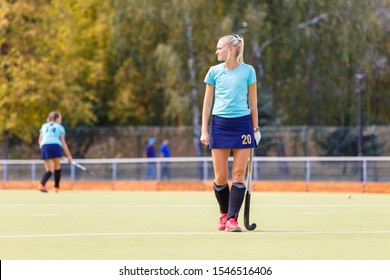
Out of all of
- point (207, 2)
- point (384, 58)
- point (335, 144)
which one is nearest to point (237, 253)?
point (335, 144)

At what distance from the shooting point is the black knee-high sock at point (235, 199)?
39.9 ft

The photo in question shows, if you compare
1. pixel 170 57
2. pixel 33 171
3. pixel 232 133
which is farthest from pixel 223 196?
pixel 170 57

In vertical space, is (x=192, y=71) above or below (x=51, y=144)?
Answer: above

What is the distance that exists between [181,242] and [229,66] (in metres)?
2.30

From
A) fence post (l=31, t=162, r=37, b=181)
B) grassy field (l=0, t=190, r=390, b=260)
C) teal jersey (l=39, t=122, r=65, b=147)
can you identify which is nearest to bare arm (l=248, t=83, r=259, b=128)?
grassy field (l=0, t=190, r=390, b=260)

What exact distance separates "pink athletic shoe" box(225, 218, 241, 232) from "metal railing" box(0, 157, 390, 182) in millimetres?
18267

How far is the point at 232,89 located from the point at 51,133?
554 inches

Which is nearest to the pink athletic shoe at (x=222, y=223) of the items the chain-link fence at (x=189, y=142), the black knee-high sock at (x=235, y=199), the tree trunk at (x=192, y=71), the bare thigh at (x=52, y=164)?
the black knee-high sock at (x=235, y=199)

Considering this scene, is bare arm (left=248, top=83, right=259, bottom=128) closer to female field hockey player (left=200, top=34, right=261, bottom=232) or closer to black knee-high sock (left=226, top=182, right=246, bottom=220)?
female field hockey player (left=200, top=34, right=261, bottom=232)

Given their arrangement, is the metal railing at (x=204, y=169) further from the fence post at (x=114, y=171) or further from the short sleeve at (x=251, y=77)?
the short sleeve at (x=251, y=77)

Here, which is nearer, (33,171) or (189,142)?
(33,171)

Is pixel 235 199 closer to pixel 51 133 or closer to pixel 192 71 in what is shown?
pixel 51 133

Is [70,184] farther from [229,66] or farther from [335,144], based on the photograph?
[229,66]

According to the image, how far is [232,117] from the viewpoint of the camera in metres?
12.1
